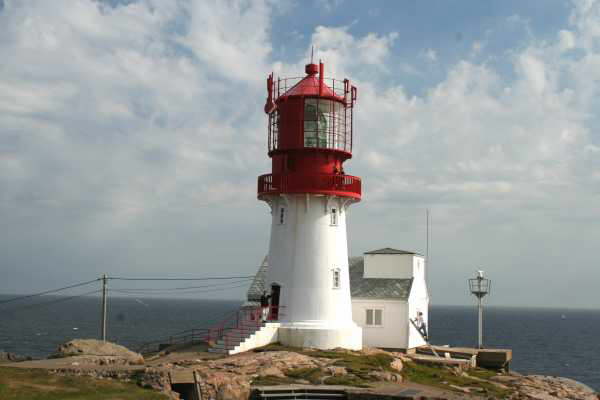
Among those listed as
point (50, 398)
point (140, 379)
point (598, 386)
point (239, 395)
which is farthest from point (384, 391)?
point (598, 386)

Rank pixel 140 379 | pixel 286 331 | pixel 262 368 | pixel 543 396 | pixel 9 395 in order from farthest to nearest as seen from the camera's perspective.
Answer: pixel 286 331, pixel 543 396, pixel 262 368, pixel 140 379, pixel 9 395

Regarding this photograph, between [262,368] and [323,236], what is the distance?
9354 millimetres

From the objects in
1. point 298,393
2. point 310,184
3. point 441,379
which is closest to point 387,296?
point 310,184

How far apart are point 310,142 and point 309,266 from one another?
6385 millimetres

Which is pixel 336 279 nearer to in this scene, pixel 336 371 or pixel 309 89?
pixel 336 371

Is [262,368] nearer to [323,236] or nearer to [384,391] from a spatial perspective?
[384,391]

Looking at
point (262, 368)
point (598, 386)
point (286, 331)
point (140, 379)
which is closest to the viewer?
point (140, 379)

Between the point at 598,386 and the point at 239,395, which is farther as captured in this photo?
the point at 598,386

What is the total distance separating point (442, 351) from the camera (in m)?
43.4

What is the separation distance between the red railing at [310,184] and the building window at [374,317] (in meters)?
10.0

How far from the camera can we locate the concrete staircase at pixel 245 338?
111ft

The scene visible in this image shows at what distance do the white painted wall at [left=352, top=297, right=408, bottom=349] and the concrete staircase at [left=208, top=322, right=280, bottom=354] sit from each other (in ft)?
31.1

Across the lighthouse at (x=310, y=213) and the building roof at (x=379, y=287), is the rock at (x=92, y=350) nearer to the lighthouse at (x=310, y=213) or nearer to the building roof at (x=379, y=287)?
the lighthouse at (x=310, y=213)

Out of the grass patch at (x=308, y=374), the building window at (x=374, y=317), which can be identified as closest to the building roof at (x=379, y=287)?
the building window at (x=374, y=317)
